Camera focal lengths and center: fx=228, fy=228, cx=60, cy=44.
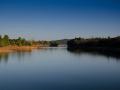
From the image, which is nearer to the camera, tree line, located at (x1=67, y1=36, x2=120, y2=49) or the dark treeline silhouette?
the dark treeline silhouette

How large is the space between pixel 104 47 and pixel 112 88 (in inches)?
2356

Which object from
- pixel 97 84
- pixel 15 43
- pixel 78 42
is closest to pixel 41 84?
pixel 97 84

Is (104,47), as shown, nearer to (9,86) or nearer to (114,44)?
(114,44)

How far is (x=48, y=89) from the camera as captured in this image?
11.9 metres

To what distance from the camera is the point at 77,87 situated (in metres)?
12.4

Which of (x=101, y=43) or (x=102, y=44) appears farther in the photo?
(x=101, y=43)

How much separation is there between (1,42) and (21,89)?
5173 cm

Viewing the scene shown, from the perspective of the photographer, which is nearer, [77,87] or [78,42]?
[77,87]

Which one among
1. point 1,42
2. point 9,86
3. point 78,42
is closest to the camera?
point 9,86

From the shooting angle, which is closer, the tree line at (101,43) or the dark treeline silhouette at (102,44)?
the dark treeline silhouette at (102,44)

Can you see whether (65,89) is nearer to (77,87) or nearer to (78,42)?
(77,87)

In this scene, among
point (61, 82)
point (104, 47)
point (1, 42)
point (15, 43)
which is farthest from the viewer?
point (15, 43)

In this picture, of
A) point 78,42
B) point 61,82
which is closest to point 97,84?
point 61,82

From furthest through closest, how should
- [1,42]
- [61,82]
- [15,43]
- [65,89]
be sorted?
[15,43] → [1,42] → [61,82] → [65,89]
